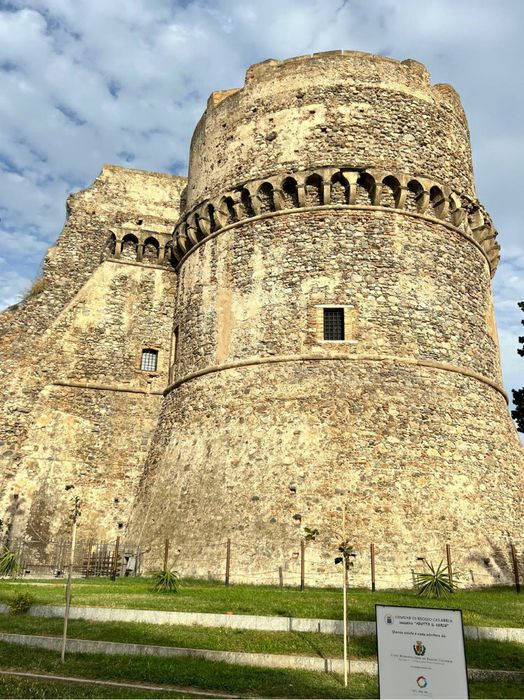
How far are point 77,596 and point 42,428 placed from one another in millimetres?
8240

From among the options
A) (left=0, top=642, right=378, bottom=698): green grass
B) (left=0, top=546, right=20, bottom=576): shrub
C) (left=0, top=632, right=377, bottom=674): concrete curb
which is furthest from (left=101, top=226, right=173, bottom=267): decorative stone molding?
(left=0, top=642, right=378, bottom=698): green grass

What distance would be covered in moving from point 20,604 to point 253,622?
413 cm

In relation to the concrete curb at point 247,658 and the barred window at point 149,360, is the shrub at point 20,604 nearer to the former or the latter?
the concrete curb at point 247,658

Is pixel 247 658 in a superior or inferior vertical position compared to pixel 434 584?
inferior

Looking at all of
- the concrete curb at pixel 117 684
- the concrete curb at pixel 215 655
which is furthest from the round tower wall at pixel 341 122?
the concrete curb at pixel 117 684

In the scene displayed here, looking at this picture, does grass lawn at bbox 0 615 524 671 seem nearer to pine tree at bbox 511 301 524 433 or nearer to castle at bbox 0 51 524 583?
castle at bbox 0 51 524 583

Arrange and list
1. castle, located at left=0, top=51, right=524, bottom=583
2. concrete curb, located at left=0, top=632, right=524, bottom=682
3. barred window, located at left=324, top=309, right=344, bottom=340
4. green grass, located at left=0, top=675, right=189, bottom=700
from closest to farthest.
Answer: green grass, located at left=0, top=675, right=189, bottom=700 < concrete curb, located at left=0, top=632, right=524, bottom=682 < castle, located at left=0, top=51, right=524, bottom=583 < barred window, located at left=324, top=309, right=344, bottom=340

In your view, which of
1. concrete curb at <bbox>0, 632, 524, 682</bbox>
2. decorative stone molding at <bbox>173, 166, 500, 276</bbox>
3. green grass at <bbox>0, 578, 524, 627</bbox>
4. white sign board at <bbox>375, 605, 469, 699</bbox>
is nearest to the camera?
white sign board at <bbox>375, 605, 469, 699</bbox>

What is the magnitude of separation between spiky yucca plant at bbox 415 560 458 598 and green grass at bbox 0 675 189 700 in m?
6.87

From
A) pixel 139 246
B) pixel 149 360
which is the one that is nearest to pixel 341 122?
pixel 139 246

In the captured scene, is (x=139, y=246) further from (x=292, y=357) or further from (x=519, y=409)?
(x=519, y=409)

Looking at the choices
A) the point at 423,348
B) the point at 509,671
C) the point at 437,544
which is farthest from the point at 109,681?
the point at 423,348

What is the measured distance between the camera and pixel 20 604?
10.6 m

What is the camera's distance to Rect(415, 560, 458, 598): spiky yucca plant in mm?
11915
